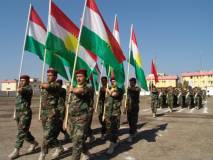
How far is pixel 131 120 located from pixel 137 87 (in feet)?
3.64

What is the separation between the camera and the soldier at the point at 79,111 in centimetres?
654

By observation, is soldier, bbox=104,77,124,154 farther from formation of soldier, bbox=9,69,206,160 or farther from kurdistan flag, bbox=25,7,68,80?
kurdistan flag, bbox=25,7,68,80

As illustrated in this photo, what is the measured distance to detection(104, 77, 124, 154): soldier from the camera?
852 centimetres

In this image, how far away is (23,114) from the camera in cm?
788

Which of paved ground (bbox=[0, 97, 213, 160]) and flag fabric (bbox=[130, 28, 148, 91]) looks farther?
flag fabric (bbox=[130, 28, 148, 91])

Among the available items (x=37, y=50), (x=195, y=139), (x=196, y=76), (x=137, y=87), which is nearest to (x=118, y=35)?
(x=137, y=87)

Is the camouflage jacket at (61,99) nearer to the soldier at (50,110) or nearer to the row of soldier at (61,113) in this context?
the row of soldier at (61,113)

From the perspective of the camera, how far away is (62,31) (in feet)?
31.3

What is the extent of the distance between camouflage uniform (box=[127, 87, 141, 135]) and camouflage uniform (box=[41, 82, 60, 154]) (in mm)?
3161

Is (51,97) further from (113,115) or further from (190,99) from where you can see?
(190,99)

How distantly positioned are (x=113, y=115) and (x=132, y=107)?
1779mm

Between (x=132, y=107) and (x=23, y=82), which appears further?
(x=132, y=107)

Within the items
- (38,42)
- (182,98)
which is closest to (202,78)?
(182,98)

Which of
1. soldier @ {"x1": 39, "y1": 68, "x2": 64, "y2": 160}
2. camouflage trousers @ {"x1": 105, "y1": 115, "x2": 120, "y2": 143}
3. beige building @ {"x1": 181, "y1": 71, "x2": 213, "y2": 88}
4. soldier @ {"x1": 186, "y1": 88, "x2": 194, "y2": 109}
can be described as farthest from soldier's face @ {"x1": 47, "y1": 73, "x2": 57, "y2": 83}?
beige building @ {"x1": 181, "y1": 71, "x2": 213, "y2": 88}
